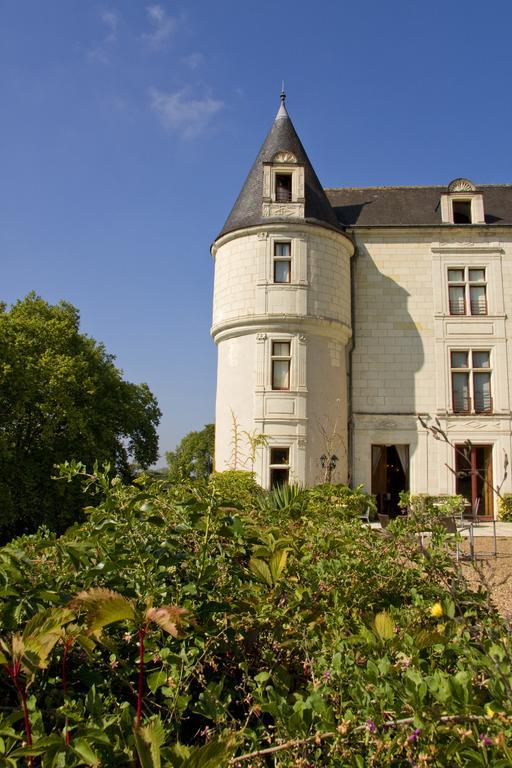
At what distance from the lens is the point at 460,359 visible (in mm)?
16469

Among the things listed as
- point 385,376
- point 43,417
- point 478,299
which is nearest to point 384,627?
point 385,376

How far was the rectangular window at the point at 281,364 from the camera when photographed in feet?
49.4

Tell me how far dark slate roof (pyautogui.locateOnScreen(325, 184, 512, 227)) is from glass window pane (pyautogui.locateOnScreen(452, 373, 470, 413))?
15.8ft

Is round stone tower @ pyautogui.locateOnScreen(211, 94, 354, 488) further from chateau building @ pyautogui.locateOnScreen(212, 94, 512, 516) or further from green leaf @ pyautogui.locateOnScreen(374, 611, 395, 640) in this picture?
green leaf @ pyautogui.locateOnScreen(374, 611, 395, 640)

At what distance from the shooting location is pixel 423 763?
48.5 inches

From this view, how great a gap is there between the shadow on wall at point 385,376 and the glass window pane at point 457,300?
724mm

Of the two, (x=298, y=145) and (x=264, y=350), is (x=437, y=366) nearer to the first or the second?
(x=264, y=350)

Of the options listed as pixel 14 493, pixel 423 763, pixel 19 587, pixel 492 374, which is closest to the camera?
pixel 423 763

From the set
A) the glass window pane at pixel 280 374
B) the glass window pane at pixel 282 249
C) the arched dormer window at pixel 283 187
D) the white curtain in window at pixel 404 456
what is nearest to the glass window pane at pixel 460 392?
the white curtain in window at pixel 404 456

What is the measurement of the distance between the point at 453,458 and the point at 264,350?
20.7ft

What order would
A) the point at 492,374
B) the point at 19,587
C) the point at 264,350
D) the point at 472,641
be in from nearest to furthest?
the point at 19,587
the point at 472,641
the point at 264,350
the point at 492,374

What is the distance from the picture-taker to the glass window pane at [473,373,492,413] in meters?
16.1

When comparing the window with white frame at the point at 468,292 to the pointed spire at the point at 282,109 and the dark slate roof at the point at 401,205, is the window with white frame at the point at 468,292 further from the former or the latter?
the pointed spire at the point at 282,109

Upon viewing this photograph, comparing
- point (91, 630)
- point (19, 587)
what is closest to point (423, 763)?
point (91, 630)
